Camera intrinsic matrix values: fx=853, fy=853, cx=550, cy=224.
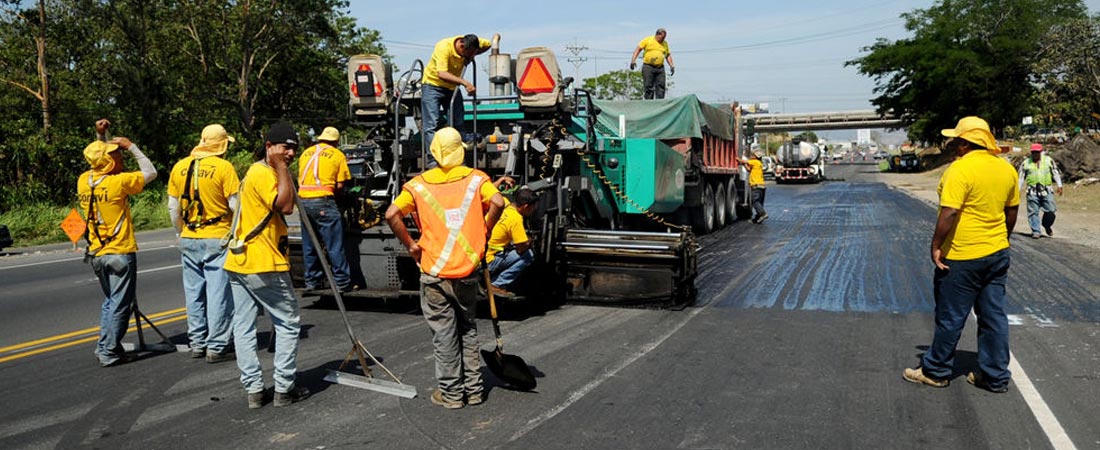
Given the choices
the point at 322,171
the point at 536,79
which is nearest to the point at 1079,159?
the point at 536,79

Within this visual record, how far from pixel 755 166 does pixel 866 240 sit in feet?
16.7

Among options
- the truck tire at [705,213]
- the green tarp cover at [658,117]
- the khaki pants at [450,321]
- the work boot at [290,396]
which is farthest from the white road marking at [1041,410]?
the truck tire at [705,213]

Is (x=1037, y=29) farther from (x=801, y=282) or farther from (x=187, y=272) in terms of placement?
(x=187, y=272)

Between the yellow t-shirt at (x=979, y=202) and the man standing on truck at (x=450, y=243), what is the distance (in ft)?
9.64

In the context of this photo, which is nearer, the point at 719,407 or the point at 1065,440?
the point at 1065,440

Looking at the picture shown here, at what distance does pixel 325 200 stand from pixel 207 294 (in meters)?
1.66

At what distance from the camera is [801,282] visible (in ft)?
32.6

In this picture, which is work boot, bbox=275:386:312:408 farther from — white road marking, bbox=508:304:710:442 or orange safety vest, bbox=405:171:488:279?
white road marking, bbox=508:304:710:442

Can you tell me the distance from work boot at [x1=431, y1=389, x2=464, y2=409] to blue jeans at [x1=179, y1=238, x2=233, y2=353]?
1951mm

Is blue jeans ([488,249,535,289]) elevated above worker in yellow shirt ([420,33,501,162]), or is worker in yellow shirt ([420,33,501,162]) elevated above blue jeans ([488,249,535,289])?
worker in yellow shirt ([420,33,501,162])

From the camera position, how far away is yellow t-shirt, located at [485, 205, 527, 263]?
707 cm

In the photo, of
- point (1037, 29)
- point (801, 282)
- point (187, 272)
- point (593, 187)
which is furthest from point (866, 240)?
point (1037, 29)

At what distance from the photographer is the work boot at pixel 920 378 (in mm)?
5539

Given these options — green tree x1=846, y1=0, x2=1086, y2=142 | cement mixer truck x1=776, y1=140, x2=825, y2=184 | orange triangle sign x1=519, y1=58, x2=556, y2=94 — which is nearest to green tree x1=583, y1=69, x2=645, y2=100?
green tree x1=846, y1=0, x2=1086, y2=142
